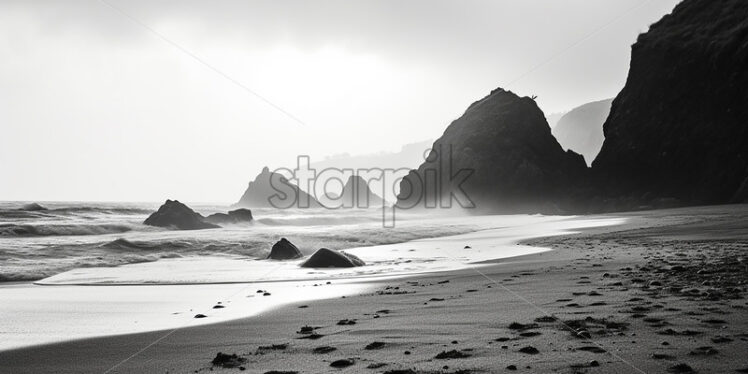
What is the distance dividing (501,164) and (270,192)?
49.4 meters

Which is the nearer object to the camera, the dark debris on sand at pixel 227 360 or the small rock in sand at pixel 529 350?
the small rock in sand at pixel 529 350

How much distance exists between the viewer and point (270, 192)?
99500mm

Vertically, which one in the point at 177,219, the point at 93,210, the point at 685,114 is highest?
the point at 685,114

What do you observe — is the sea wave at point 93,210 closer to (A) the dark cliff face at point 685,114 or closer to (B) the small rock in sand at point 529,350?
(B) the small rock in sand at point 529,350

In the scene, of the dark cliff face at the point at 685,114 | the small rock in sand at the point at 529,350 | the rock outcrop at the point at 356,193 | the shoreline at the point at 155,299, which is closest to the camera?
the small rock in sand at the point at 529,350

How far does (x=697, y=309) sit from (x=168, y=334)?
199 inches

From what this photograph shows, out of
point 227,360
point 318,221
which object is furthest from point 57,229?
point 227,360

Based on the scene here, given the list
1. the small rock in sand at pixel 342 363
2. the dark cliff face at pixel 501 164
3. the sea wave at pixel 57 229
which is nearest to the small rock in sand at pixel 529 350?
the small rock in sand at pixel 342 363

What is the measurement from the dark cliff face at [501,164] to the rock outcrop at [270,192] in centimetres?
3024

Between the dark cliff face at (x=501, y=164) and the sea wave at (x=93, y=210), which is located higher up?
the dark cliff face at (x=501, y=164)

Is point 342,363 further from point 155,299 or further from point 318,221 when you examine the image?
point 318,221

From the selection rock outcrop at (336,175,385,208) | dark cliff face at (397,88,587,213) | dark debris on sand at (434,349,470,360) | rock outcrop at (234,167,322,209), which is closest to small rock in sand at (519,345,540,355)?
dark debris on sand at (434,349,470,360)

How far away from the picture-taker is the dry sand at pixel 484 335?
144 inches

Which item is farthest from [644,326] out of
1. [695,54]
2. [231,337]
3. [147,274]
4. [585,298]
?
[695,54]
